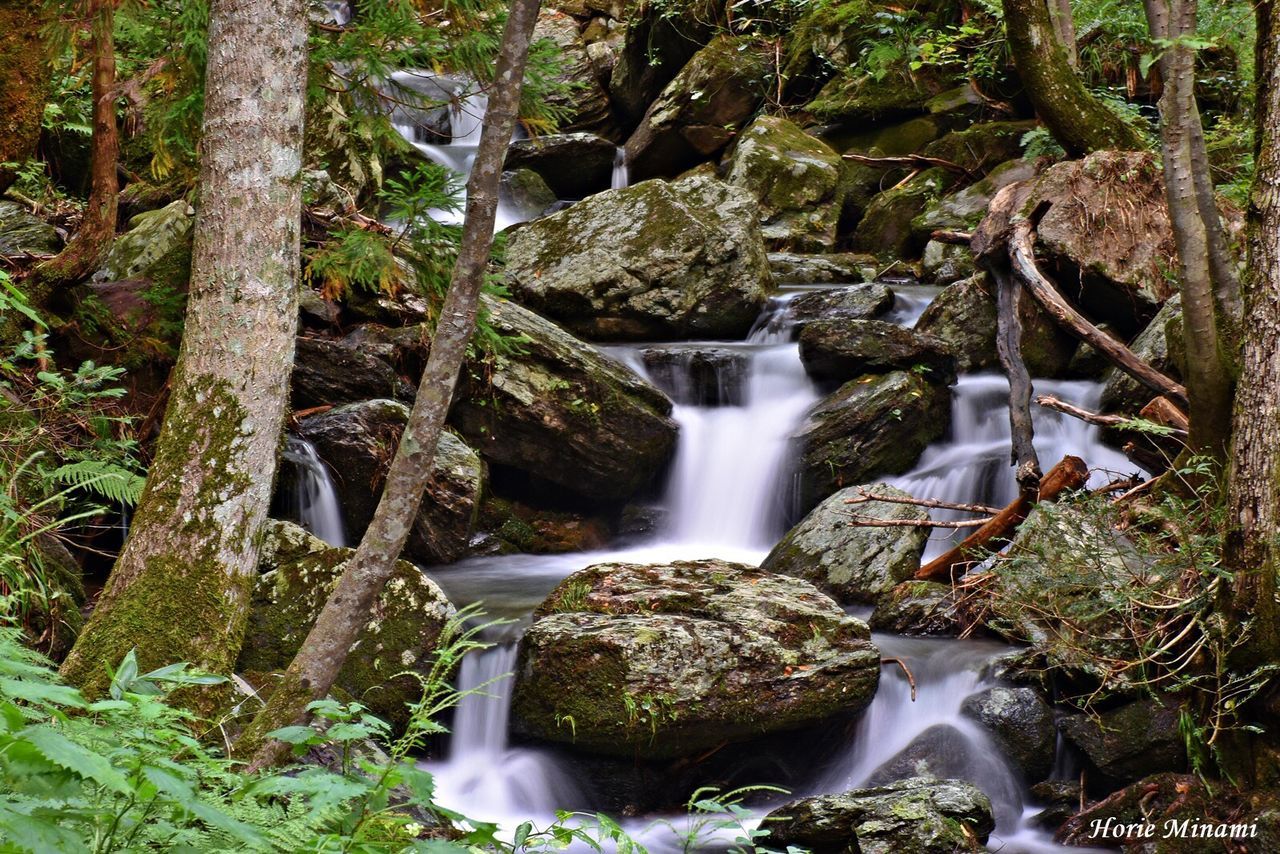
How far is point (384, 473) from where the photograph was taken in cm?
713

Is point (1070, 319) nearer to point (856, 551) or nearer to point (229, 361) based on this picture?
point (856, 551)

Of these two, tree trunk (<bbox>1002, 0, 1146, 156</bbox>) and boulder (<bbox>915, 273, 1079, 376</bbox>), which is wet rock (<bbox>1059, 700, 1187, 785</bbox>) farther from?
tree trunk (<bbox>1002, 0, 1146, 156</bbox>)

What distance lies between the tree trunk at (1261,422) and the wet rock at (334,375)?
5852mm

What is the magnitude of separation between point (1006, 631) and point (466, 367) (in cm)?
463

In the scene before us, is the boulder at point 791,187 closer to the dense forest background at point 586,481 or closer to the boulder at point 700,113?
the boulder at point 700,113

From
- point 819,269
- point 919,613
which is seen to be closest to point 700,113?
point 819,269

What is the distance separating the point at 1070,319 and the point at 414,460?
237 inches

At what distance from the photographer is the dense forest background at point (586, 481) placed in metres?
3.22

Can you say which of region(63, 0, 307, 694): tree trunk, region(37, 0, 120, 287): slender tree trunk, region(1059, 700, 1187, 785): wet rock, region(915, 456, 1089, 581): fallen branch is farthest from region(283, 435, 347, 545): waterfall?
region(1059, 700, 1187, 785): wet rock

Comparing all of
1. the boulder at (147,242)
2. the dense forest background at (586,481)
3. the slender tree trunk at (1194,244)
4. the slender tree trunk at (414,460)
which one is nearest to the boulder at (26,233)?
the dense forest background at (586,481)

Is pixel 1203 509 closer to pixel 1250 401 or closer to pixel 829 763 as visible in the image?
pixel 1250 401

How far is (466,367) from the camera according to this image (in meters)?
8.12

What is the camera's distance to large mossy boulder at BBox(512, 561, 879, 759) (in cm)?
493

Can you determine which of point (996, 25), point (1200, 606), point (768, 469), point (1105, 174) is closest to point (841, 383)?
point (768, 469)
